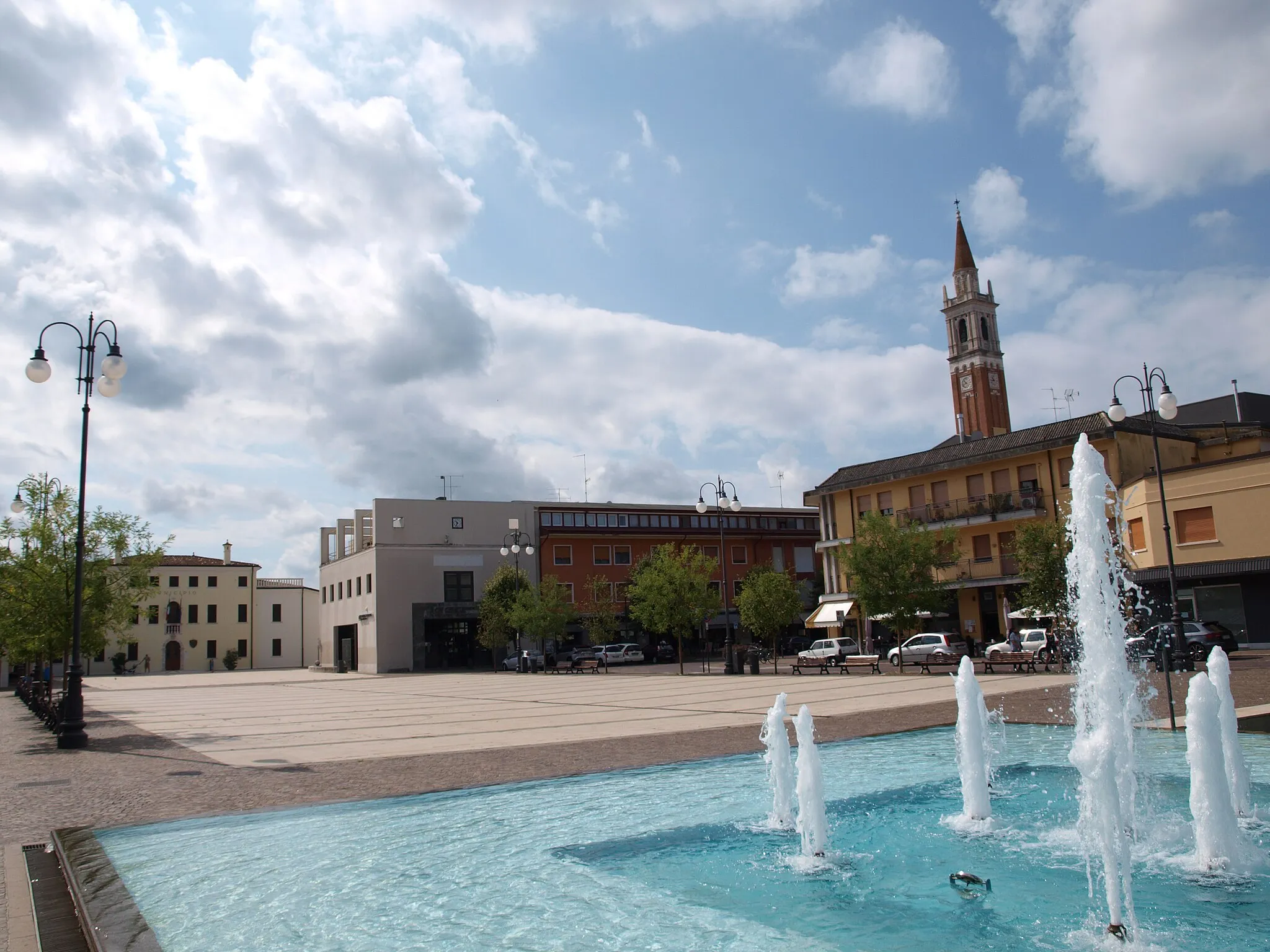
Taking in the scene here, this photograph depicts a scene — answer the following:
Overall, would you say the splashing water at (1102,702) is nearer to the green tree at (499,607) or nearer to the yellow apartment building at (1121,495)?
the yellow apartment building at (1121,495)

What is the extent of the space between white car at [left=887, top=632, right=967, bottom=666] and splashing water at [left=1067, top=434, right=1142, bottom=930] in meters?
30.6

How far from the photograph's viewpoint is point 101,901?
571 centimetres

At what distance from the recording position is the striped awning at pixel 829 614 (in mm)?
48750

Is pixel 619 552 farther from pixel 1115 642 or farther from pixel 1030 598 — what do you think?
pixel 1115 642

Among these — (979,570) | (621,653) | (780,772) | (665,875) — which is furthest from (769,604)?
(665,875)

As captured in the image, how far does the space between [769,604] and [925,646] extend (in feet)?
22.0

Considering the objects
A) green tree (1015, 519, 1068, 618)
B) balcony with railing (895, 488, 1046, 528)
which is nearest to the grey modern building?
balcony with railing (895, 488, 1046, 528)

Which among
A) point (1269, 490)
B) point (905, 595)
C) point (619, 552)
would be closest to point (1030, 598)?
point (905, 595)

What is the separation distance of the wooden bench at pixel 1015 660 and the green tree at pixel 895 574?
23.9 ft

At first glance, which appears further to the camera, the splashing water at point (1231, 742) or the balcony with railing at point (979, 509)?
the balcony with railing at point (979, 509)

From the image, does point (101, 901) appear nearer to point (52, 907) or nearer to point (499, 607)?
point (52, 907)

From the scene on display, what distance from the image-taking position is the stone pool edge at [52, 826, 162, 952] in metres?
4.95

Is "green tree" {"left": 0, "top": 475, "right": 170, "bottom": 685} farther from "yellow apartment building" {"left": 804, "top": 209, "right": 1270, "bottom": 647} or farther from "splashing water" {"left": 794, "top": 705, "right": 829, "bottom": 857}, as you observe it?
"yellow apartment building" {"left": 804, "top": 209, "right": 1270, "bottom": 647}

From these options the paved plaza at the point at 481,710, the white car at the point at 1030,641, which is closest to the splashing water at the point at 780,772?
the paved plaza at the point at 481,710
